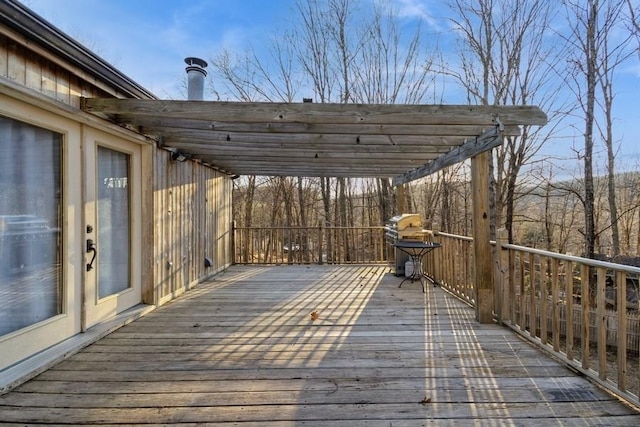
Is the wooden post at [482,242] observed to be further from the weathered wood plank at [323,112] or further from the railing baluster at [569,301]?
the railing baluster at [569,301]

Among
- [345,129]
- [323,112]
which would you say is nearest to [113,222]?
[323,112]

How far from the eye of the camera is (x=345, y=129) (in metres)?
3.69

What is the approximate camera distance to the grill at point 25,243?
2340 millimetres

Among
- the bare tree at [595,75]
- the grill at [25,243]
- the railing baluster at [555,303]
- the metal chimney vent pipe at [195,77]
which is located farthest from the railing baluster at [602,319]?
the bare tree at [595,75]

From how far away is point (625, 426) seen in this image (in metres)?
1.87

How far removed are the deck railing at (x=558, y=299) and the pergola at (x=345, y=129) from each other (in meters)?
0.24

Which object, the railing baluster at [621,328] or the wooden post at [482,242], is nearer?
the railing baluster at [621,328]

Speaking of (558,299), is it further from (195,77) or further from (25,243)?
(195,77)

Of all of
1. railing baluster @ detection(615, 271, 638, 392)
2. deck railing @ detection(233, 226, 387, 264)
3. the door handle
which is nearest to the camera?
railing baluster @ detection(615, 271, 638, 392)

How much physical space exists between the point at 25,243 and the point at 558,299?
4.31 metres

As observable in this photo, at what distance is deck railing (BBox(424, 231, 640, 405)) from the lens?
221cm

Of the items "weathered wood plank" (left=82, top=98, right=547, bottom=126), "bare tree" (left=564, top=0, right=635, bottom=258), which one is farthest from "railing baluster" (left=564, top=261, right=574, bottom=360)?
"bare tree" (left=564, top=0, right=635, bottom=258)

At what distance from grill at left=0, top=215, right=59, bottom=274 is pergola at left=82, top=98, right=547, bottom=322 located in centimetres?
111

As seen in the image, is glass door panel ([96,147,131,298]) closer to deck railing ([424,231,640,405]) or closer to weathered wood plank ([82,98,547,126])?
weathered wood plank ([82,98,547,126])
